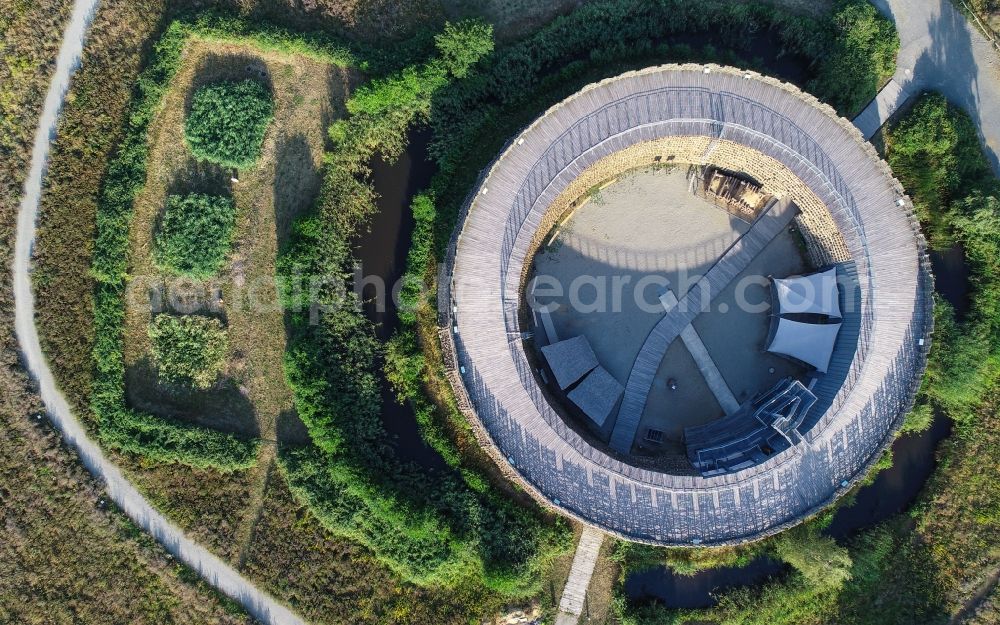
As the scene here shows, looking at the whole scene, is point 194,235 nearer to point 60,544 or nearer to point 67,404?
point 67,404

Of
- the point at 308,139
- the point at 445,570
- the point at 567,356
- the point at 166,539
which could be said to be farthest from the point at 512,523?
the point at 308,139

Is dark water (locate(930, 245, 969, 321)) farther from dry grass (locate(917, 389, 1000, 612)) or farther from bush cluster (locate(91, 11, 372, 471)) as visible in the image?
bush cluster (locate(91, 11, 372, 471))

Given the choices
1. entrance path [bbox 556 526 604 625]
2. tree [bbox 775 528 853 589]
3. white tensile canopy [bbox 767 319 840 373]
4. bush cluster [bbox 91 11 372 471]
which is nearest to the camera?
tree [bbox 775 528 853 589]

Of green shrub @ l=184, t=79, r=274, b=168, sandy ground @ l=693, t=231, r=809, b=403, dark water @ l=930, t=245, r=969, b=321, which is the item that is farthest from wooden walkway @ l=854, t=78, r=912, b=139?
green shrub @ l=184, t=79, r=274, b=168

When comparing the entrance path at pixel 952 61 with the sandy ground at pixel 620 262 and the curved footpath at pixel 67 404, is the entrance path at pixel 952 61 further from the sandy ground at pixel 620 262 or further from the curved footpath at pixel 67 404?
the curved footpath at pixel 67 404

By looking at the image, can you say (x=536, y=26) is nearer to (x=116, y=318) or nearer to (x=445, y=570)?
(x=116, y=318)

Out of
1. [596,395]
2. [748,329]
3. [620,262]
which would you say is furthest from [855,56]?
[596,395]
